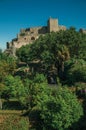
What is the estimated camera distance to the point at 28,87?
37.5 m

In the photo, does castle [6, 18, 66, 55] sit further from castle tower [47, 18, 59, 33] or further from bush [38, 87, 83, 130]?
bush [38, 87, 83, 130]

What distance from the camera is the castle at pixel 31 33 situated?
84156 millimetres

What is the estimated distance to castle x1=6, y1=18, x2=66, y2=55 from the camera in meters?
84.2

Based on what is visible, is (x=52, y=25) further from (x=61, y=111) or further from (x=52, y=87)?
(x=61, y=111)

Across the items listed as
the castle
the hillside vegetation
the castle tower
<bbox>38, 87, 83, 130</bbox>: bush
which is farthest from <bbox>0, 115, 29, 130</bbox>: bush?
the castle tower

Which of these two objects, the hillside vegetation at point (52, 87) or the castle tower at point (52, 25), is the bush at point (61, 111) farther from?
the castle tower at point (52, 25)

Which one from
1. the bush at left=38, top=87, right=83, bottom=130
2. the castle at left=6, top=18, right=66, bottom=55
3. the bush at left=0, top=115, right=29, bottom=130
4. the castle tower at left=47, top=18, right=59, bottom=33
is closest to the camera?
the bush at left=38, top=87, right=83, bottom=130

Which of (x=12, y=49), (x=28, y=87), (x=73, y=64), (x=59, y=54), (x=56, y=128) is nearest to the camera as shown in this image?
(x=56, y=128)

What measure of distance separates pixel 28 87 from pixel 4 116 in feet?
15.3

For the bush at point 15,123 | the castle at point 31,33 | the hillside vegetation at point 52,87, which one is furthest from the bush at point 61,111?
the castle at point 31,33

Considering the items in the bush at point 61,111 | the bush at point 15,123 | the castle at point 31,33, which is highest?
the castle at point 31,33

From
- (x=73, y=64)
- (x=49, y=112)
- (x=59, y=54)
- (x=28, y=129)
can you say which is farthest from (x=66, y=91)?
(x=59, y=54)

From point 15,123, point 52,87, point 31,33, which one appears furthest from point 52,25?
point 15,123

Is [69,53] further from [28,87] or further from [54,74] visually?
[28,87]
